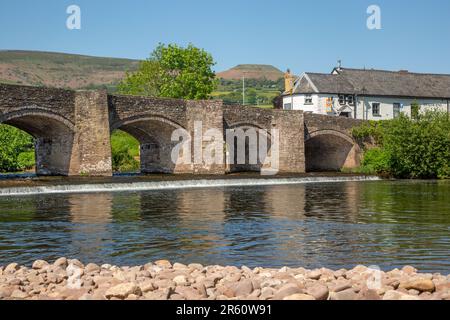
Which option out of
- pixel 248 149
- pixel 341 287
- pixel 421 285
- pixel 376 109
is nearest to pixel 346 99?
pixel 376 109

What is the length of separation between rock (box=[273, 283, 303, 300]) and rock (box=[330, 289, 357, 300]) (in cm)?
40

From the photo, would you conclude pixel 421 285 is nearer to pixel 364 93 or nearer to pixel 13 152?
pixel 13 152

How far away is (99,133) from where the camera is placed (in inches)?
1390

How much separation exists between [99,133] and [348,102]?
28.9 m

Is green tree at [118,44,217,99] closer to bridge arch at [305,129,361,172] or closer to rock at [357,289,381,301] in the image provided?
bridge arch at [305,129,361,172]

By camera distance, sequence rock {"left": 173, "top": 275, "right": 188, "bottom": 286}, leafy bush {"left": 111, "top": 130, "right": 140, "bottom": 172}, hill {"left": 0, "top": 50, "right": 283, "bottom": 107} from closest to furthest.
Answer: rock {"left": 173, "top": 275, "right": 188, "bottom": 286}
leafy bush {"left": 111, "top": 130, "right": 140, "bottom": 172}
hill {"left": 0, "top": 50, "right": 283, "bottom": 107}

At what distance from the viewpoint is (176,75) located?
60125 millimetres

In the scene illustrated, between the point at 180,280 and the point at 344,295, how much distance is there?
7.19 ft

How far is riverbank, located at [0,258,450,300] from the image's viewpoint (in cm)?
770

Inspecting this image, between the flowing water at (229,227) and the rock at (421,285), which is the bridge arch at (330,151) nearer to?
the flowing water at (229,227)

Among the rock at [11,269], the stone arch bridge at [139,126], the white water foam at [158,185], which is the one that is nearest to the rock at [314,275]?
the rock at [11,269]

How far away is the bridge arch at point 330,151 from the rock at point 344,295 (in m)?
39.0

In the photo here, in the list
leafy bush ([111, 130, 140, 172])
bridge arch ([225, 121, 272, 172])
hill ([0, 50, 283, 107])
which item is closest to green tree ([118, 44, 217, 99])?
leafy bush ([111, 130, 140, 172])
